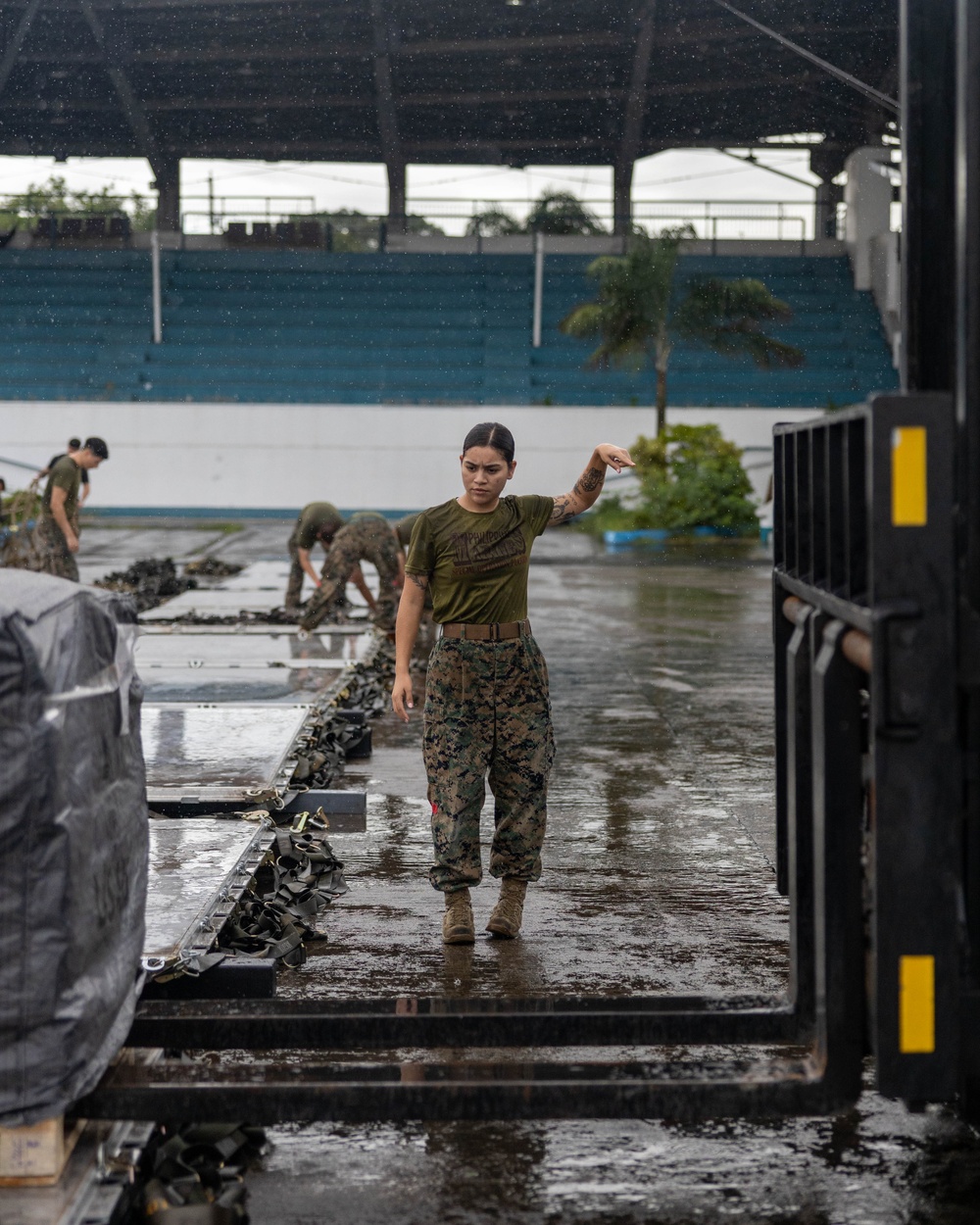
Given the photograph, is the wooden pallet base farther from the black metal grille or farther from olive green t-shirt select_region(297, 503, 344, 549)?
olive green t-shirt select_region(297, 503, 344, 549)

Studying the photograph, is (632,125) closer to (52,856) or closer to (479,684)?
(479,684)

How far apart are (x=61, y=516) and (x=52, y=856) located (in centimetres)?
1047

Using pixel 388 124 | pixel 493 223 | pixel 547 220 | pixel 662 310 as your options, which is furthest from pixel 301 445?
pixel 547 220

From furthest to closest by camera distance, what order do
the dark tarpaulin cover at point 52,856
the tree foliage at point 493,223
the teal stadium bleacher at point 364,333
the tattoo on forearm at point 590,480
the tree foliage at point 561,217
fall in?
the tree foliage at point 493,223 → the tree foliage at point 561,217 → the teal stadium bleacher at point 364,333 → the tattoo on forearm at point 590,480 → the dark tarpaulin cover at point 52,856

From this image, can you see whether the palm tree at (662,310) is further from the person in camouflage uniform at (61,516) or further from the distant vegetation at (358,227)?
the person in camouflage uniform at (61,516)

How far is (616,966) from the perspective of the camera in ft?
15.7


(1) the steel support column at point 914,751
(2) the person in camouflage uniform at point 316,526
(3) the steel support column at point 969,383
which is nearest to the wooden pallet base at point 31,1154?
(1) the steel support column at point 914,751

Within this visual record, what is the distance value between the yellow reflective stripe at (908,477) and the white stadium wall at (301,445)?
113 feet

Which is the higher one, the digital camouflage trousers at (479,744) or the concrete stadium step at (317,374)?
the concrete stadium step at (317,374)

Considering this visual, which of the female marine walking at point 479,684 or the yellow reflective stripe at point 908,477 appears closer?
the yellow reflective stripe at point 908,477

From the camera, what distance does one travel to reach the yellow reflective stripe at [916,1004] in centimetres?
272

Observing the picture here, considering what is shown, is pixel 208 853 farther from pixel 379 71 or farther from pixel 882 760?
pixel 379 71

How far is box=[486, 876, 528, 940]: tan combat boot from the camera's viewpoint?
5082 mm

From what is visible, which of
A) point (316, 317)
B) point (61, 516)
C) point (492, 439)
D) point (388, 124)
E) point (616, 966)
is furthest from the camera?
point (316, 317)
